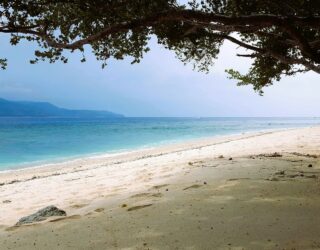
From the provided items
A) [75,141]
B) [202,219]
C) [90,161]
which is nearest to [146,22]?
[202,219]

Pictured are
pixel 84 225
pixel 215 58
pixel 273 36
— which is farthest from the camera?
pixel 215 58

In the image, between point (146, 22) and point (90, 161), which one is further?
point (90, 161)

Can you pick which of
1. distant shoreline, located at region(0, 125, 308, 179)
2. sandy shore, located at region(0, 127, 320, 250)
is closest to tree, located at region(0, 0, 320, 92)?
A: sandy shore, located at region(0, 127, 320, 250)

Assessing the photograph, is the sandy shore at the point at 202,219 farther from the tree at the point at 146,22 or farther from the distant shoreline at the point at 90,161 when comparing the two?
the distant shoreline at the point at 90,161

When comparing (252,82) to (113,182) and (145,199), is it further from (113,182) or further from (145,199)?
(145,199)

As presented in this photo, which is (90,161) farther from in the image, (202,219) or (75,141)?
(75,141)

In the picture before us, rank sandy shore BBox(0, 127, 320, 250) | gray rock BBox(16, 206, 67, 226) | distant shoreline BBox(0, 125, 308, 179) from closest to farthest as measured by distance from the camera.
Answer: sandy shore BBox(0, 127, 320, 250)
gray rock BBox(16, 206, 67, 226)
distant shoreline BBox(0, 125, 308, 179)

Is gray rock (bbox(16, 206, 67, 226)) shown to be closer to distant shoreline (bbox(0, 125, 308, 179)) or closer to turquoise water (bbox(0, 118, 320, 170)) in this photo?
distant shoreline (bbox(0, 125, 308, 179))

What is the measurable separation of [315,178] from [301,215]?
2869 mm

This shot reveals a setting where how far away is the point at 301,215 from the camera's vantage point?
16.6 feet

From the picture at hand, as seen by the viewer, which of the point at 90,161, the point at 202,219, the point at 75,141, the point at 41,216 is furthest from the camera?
the point at 75,141

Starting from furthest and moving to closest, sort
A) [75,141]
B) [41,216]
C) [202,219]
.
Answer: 1. [75,141]
2. [41,216]
3. [202,219]

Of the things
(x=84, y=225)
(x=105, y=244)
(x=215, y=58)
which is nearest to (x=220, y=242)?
(x=105, y=244)

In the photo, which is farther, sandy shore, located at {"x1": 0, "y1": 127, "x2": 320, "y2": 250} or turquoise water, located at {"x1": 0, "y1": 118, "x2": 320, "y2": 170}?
turquoise water, located at {"x1": 0, "y1": 118, "x2": 320, "y2": 170}
